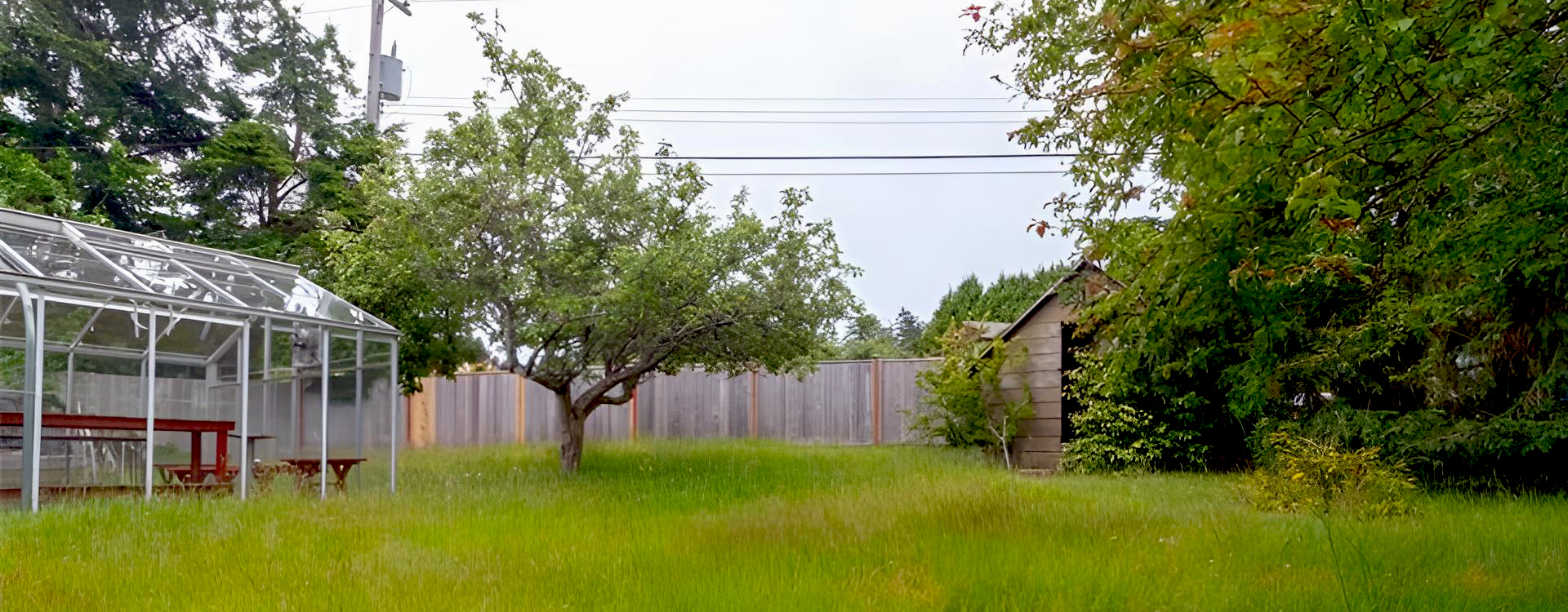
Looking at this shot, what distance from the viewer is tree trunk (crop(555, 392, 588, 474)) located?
14.1 m

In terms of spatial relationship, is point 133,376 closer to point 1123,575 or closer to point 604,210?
point 604,210

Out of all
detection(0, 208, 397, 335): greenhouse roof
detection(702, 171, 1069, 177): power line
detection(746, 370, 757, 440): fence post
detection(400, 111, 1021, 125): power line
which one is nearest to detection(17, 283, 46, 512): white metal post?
detection(0, 208, 397, 335): greenhouse roof

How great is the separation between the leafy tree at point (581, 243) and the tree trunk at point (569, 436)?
686 mm

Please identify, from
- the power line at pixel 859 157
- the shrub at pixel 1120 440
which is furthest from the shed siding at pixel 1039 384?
the power line at pixel 859 157

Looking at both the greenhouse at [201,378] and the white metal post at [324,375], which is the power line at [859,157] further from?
the white metal post at [324,375]

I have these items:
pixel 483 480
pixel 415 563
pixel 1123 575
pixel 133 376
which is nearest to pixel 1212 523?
pixel 1123 575

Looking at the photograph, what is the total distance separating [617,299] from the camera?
37.6ft

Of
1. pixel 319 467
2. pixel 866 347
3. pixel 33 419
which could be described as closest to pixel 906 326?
pixel 866 347

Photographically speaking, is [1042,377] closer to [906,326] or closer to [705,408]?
[705,408]

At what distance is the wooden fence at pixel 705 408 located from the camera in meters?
19.6

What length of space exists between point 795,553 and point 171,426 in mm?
7234

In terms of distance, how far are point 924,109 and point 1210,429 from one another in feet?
31.6

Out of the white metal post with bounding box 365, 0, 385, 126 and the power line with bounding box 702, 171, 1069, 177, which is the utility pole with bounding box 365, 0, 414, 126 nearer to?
the white metal post with bounding box 365, 0, 385, 126

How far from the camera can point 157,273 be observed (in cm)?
1132
